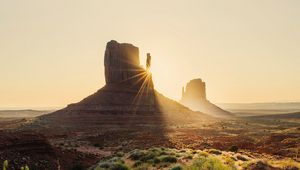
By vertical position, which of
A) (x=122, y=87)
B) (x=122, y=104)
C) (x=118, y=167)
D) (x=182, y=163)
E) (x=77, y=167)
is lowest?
(x=77, y=167)

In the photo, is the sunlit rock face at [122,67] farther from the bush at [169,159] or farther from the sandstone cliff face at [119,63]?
the bush at [169,159]

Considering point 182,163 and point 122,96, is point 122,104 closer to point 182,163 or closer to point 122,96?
point 122,96

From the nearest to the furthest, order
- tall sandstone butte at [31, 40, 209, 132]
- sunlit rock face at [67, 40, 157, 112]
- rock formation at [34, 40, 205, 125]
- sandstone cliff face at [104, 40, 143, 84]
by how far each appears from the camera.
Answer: tall sandstone butte at [31, 40, 209, 132]
rock formation at [34, 40, 205, 125]
sunlit rock face at [67, 40, 157, 112]
sandstone cliff face at [104, 40, 143, 84]

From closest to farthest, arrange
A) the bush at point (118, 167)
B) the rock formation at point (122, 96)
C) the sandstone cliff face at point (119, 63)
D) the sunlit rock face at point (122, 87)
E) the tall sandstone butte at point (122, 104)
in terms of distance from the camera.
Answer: the bush at point (118, 167) → the tall sandstone butte at point (122, 104) → the rock formation at point (122, 96) → the sunlit rock face at point (122, 87) → the sandstone cliff face at point (119, 63)

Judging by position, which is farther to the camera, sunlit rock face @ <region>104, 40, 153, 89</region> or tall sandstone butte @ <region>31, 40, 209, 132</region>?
sunlit rock face @ <region>104, 40, 153, 89</region>

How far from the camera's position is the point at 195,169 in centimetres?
1447

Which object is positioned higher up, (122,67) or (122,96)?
(122,67)

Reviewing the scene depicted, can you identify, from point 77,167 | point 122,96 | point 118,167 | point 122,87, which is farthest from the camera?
point 122,87

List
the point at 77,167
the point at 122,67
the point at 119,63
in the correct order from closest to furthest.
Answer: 1. the point at 77,167
2. the point at 122,67
3. the point at 119,63

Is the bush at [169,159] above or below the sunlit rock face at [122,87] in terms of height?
below

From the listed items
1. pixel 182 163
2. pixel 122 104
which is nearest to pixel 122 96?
pixel 122 104

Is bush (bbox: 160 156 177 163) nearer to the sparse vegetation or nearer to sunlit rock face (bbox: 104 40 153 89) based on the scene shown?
the sparse vegetation

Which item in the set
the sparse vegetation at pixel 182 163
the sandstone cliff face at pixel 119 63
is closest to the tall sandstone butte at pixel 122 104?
the sandstone cliff face at pixel 119 63

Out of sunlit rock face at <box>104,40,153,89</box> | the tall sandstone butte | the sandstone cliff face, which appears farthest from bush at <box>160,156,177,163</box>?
the sandstone cliff face
